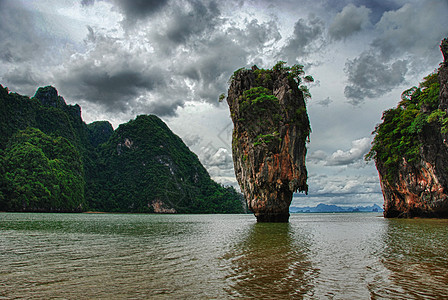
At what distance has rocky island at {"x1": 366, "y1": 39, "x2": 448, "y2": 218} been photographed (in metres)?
29.0

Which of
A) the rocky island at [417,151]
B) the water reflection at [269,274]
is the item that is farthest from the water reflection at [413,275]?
the rocky island at [417,151]

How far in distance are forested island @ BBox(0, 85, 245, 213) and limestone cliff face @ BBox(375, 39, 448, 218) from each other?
73.8m

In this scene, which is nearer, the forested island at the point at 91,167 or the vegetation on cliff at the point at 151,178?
the forested island at the point at 91,167

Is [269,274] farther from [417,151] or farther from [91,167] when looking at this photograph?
[91,167]

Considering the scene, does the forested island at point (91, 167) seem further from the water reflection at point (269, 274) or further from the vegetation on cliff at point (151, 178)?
the water reflection at point (269, 274)

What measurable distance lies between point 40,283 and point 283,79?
1191 inches

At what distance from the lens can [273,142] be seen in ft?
97.8

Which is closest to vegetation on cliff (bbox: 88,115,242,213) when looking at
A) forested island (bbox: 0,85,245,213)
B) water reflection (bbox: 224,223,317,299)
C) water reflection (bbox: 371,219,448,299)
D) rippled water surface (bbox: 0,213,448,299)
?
forested island (bbox: 0,85,245,213)

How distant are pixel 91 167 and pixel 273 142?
109826 millimetres

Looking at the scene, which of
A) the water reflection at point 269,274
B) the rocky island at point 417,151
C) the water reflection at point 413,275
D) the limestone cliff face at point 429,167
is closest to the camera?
the water reflection at point 413,275

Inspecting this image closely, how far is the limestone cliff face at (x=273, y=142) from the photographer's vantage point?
29.7m

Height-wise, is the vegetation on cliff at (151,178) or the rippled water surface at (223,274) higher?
the vegetation on cliff at (151,178)

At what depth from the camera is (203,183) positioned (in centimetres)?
13262

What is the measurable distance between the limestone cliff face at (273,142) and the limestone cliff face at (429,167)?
1203 cm
